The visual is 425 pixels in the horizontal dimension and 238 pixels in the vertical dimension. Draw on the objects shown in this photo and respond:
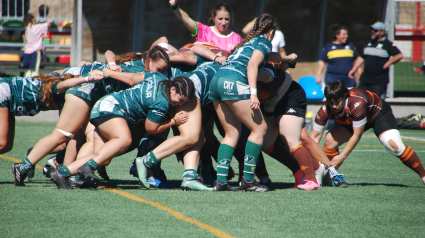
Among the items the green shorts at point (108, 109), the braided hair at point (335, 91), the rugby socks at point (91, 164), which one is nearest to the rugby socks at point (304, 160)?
the braided hair at point (335, 91)

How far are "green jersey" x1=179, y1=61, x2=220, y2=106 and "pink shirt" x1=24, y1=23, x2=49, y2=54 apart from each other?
28.7 feet

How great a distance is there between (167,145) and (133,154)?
3.21 m

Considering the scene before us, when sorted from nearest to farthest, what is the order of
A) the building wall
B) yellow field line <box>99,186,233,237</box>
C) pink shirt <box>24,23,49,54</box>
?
1. yellow field line <box>99,186,233,237</box>
2. pink shirt <box>24,23,49,54</box>
3. the building wall

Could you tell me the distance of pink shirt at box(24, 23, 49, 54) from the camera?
12.5 metres

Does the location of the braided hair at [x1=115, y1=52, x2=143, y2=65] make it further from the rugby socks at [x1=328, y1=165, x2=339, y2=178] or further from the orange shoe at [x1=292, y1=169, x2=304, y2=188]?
the rugby socks at [x1=328, y1=165, x2=339, y2=178]

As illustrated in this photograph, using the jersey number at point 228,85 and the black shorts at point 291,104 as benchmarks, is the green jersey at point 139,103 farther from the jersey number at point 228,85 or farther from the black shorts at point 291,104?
the black shorts at point 291,104

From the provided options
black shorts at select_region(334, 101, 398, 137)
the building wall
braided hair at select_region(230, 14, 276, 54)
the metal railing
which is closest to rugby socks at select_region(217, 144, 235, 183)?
braided hair at select_region(230, 14, 276, 54)

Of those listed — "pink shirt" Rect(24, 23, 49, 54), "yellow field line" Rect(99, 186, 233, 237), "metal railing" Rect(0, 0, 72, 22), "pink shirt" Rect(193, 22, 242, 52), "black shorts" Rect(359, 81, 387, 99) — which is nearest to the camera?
"yellow field line" Rect(99, 186, 233, 237)

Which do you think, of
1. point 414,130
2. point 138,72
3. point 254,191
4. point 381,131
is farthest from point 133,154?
point 414,130

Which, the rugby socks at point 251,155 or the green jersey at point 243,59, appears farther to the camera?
the rugby socks at point 251,155

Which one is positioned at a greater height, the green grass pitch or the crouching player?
the crouching player

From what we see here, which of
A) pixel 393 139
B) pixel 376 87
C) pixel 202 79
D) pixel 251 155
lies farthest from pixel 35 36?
pixel 393 139

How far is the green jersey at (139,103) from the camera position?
15.3ft

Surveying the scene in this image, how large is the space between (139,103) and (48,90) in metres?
1.02
